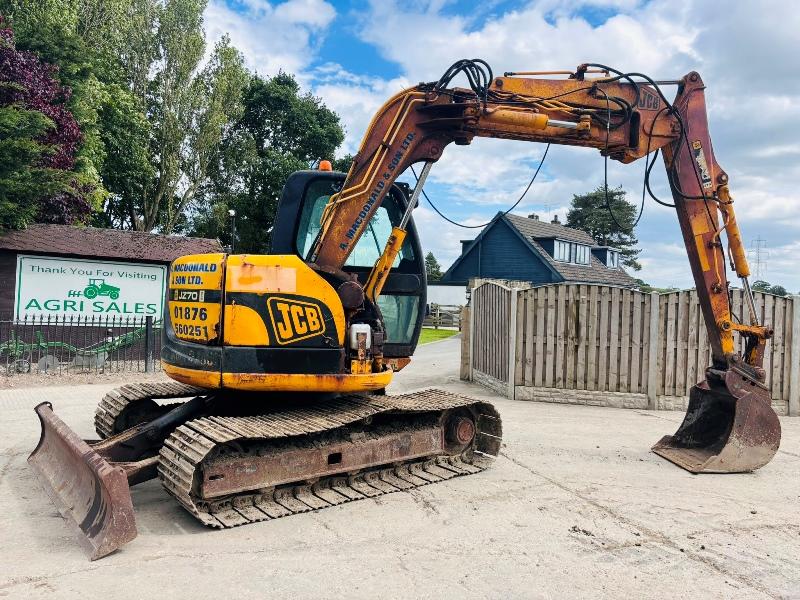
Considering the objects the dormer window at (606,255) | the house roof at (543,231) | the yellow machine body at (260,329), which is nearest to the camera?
the yellow machine body at (260,329)

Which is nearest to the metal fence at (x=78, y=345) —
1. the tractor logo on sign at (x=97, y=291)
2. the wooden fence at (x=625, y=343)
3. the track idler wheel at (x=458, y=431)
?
the tractor logo on sign at (x=97, y=291)

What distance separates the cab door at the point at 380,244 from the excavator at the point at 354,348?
1cm

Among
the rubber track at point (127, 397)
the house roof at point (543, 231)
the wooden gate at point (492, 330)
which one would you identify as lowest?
the rubber track at point (127, 397)

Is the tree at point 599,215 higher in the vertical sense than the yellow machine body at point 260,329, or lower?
higher

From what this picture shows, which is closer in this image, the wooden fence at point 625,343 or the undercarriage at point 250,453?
the undercarriage at point 250,453

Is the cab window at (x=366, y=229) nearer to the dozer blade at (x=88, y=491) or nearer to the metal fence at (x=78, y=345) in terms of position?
the dozer blade at (x=88, y=491)

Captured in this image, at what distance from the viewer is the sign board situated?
1320 centimetres

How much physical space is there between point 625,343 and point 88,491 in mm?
8220

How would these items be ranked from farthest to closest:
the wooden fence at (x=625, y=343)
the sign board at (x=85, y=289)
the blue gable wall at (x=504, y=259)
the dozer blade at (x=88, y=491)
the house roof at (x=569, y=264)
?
the house roof at (x=569, y=264), the blue gable wall at (x=504, y=259), the sign board at (x=85, y=289), the wooden fence at (x=625, y=343), the dozer blade at (x=88, y=491)

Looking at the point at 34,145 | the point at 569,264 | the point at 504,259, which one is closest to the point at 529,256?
the point at 504,259

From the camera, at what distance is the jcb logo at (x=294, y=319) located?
17.0ft

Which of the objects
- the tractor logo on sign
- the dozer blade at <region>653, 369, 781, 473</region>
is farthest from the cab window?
the tractor logo on sign

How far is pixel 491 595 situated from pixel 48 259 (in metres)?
12.8

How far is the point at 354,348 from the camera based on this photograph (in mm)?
5484
